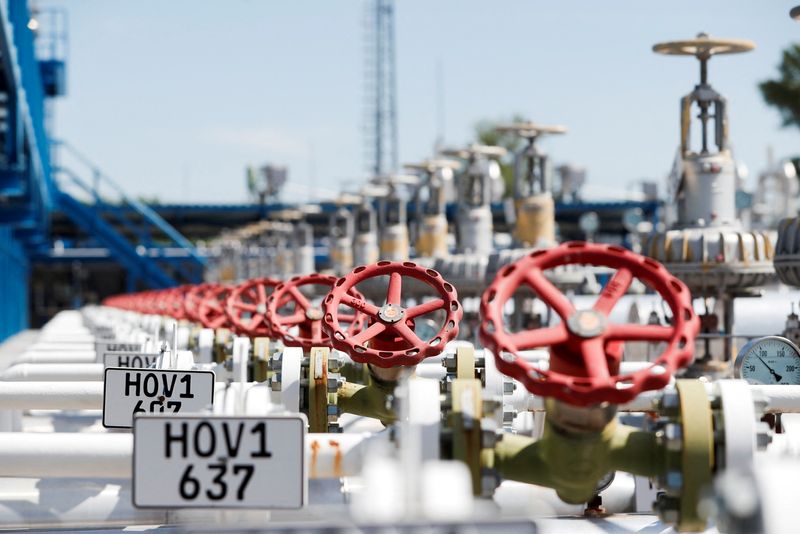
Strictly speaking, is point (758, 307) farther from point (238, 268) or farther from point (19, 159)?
point (238, 268)

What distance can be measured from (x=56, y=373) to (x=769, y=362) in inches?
163

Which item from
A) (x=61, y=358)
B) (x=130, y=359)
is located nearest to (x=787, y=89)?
(x=61, y=358)

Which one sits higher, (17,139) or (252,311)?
(17,139)

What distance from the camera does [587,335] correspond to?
4.03 meters

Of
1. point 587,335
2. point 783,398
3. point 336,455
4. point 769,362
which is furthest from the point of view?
point 769,362

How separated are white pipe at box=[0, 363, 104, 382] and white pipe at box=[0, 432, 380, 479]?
326 centimetres

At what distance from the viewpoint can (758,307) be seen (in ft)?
53.8

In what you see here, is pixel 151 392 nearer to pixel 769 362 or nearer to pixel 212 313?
pixel 769 362

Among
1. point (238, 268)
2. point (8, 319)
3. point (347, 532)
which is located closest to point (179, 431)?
point (347, 532)

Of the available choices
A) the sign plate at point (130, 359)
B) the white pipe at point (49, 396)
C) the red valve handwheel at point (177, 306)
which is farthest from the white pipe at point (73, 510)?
the red valve handwheel at point (177, 306)

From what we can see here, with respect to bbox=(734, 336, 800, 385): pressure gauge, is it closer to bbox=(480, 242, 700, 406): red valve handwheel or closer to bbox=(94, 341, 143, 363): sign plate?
bbox=(480, 242, 700, 406): red valve handwheel

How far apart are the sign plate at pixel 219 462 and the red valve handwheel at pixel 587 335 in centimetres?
69

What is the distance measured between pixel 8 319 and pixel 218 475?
29547 millimetres

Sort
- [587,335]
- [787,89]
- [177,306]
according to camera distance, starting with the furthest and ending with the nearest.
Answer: [787,89] → [177,306] → [587,335]
